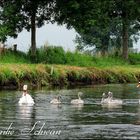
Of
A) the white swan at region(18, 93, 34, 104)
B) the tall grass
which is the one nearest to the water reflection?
the white swan at region(18, 93, 34, 104)

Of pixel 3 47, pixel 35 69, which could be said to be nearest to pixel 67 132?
pixel 35 69

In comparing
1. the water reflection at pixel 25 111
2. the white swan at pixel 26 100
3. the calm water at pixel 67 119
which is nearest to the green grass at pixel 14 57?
the calm water at pixel 67 119

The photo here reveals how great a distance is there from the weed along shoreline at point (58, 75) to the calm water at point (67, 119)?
24.5ft

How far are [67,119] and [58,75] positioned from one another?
88.4 feet

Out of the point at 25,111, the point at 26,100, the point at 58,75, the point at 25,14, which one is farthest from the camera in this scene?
the point at 25,14

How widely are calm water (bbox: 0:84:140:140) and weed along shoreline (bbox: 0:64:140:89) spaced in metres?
7.47

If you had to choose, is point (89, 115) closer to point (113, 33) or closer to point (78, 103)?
point (78, 103)

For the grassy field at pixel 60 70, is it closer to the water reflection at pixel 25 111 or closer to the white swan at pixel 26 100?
the white swan at pixel 26 100

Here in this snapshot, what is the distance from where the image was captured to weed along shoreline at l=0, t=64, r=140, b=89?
53438 mm

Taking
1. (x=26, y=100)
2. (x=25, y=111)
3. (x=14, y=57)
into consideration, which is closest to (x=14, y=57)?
(x=14, y=57)

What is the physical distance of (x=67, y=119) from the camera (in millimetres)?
31812

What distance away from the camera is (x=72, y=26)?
7525 cm

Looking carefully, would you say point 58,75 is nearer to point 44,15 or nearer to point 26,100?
point 44,15

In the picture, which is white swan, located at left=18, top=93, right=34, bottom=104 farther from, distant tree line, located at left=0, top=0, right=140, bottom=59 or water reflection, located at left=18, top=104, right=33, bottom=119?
distant tree line, located at left=0, top=0, right=140, bottom=59
